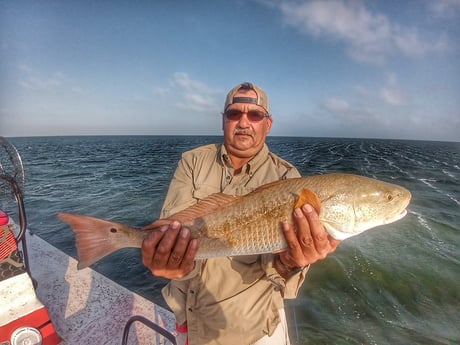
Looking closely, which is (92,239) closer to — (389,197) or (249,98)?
(249,98)

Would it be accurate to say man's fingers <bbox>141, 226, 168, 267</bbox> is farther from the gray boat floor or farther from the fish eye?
the fish eye

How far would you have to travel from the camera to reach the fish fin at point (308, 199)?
2771 millimetres

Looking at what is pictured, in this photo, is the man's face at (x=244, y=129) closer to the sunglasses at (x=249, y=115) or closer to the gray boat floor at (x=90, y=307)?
the sunglasses at (x=249, y=115)

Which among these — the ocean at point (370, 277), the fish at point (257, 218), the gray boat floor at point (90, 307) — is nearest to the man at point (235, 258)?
the fish at point (257, 218)

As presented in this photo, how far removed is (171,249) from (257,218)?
0.89 m

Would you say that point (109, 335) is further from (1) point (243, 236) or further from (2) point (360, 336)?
(2) point (360, 336)

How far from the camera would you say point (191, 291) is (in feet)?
9.85

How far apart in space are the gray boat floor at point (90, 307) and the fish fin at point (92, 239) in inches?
81.1

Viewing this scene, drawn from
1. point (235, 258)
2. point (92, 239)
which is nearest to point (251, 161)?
point (235, 258)

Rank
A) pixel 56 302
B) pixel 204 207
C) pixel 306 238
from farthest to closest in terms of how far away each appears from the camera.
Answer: pixel 56 302 < pixel 204 207 < pixel 306 238

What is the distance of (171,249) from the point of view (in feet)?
9.02

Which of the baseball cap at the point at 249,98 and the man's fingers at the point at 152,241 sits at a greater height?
the baseball cap at the point at 249,98

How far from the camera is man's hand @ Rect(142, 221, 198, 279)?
8.84ft

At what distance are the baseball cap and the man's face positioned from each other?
1.6 inches
